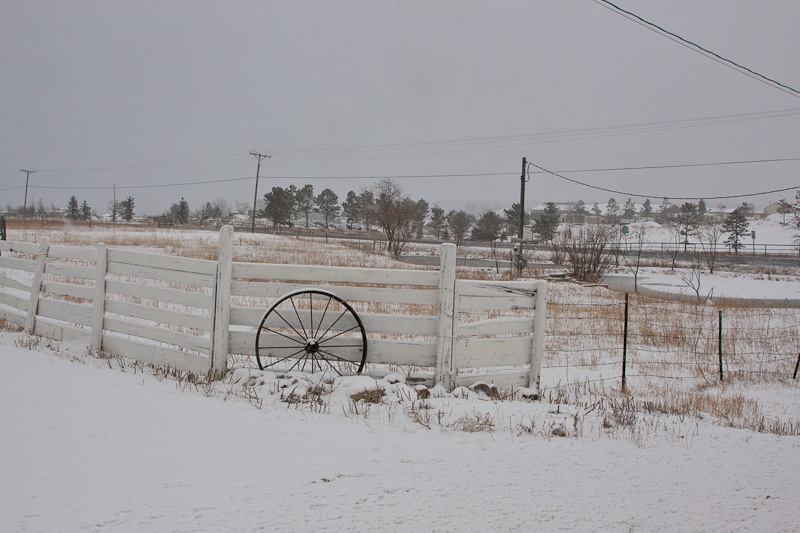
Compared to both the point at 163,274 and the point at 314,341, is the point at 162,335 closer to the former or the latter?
the point at 163,274

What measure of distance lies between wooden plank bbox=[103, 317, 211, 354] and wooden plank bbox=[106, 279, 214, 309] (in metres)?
0.38

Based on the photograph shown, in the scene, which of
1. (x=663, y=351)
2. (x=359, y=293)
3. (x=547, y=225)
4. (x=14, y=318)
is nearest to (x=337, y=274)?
(x=359, y=293)

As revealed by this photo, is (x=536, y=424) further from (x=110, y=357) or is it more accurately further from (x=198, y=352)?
(x=110, y=357)

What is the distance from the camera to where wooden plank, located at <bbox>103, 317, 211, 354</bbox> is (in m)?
5.68

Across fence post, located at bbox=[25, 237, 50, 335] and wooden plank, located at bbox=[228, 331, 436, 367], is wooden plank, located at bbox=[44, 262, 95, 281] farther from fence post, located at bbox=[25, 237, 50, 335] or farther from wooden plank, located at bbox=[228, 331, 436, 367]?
wooden plank, located at bbox=[228, 331, 436, 367]

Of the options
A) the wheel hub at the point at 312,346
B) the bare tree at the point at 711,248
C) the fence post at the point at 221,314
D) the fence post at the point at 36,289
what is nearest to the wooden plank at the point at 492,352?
the wheel hub at the point at 312,346

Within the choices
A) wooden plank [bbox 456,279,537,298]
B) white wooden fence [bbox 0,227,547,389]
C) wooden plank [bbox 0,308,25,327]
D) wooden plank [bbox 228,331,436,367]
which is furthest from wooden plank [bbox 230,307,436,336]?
wooden plank [bbox 0,308,25,327]

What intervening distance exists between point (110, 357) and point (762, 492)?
6895 mm

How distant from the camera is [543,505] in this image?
280cm

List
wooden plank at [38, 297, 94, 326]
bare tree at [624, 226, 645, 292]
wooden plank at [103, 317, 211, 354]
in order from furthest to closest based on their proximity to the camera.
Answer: bare tree at [624, 226, 645, 292], wooden plank at [38, 297, 94, 326], wooden plank at [103, 317, 211, 354]

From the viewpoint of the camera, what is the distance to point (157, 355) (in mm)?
5965

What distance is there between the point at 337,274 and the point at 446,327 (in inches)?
56.1

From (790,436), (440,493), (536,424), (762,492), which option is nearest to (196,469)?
(440,493)

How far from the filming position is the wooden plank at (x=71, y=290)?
22.8ft
